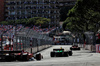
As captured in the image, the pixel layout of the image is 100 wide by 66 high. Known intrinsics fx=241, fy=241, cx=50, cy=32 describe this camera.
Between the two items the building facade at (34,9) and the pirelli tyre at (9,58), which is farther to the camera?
the building facade at (34,9)

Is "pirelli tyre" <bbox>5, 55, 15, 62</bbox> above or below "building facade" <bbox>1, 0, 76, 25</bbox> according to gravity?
below

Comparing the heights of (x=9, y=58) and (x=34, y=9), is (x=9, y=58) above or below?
below

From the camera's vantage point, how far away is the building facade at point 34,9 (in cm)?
14688

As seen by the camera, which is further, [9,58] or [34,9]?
[34,9]

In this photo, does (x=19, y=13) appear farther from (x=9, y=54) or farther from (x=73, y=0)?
(x=9, y=54)

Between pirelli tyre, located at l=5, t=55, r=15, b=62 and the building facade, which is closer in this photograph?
pirelli tyre, located at l=5, t=55, r=15, b=62

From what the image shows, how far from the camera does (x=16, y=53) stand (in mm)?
20625

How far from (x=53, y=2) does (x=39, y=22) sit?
1214 inches

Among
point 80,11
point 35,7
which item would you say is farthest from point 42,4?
point 80,11

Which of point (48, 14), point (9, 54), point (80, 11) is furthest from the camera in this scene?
point (48, 14)

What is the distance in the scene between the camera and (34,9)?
14912 cm

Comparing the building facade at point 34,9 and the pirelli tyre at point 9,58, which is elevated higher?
the building facade at point 34,9

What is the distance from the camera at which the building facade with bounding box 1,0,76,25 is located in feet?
482

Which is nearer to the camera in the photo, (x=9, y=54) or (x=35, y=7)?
(x=9, y=54)
